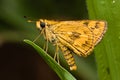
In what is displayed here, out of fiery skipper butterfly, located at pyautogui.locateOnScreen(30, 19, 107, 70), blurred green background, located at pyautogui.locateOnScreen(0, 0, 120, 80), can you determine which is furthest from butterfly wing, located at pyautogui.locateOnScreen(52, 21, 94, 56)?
blurred green background, located at pyautogui.locateOnScreen(0, 0, 120, 80)

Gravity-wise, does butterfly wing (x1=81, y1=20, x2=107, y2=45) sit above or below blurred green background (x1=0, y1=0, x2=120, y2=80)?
above

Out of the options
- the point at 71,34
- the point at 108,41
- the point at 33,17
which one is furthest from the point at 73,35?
the point at 33,17

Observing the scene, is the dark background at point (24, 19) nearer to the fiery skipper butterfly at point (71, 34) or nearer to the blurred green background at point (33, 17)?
the blurred green background at point (33, 17)

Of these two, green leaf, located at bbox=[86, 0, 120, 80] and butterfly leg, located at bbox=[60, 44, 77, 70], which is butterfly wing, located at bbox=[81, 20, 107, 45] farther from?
butterfly leg, located at bbox=[60, 44, 77, 70]

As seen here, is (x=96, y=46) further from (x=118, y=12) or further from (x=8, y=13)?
(x=8, y=13)

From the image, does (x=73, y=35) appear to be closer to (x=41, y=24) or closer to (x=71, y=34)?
(x=71, y=34)

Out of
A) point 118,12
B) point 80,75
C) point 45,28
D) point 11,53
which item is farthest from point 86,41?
point 11,53

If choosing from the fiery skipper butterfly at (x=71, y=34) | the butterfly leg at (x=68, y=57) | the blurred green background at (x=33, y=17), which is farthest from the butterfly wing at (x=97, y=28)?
the blurred green background at (x=33, y=17)
